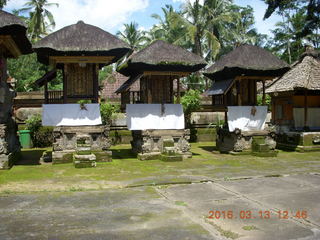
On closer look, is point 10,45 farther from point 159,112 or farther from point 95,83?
point 159,112

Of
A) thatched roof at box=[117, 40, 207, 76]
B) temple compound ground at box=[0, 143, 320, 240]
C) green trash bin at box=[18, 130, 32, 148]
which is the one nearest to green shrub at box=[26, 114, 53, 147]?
green trash bin at box=[18, 130, 32, 148]

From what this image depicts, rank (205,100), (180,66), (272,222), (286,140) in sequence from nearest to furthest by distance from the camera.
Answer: (272,222)
(180,66)
(286,140)
(205,100)

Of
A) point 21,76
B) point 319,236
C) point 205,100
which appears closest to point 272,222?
point 319,236

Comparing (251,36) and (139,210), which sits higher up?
(251,36)

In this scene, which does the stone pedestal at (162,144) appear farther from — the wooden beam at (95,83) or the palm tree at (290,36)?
the palm tree at (290,36)

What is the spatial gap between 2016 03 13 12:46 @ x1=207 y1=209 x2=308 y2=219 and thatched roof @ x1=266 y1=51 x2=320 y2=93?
377 inches

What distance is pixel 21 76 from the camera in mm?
30328

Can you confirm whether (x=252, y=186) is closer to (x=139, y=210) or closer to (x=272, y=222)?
(x=272, y=222)

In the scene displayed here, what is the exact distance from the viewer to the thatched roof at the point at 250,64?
13.6m

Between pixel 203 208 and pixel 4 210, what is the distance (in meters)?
3.70

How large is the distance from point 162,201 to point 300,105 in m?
11.6

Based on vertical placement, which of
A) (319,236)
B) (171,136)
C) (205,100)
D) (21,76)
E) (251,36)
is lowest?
(319,236)

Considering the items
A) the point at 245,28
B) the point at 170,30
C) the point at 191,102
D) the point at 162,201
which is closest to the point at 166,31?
the point at 170,30

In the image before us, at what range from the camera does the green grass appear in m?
8.63
